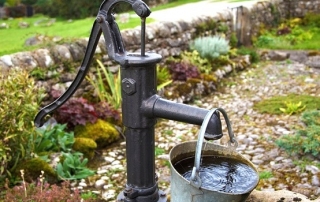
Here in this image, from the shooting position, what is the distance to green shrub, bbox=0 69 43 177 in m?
3.56

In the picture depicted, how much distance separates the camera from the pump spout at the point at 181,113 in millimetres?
1324

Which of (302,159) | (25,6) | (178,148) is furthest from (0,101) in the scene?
(25,6)

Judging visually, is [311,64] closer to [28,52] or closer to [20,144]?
[28,52]

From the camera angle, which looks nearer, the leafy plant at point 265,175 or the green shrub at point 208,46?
the leafy plant at point 265,175

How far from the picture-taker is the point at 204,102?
6453 mm

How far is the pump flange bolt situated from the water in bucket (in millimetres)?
394

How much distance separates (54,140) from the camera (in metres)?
4.33

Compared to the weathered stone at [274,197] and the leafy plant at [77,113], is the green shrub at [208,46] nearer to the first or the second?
the leafy plant at [77,113]

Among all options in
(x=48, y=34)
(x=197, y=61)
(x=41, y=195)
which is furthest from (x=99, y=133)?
(x=48, y=34)

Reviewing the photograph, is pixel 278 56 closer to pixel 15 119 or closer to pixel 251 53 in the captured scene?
pixel 251 53

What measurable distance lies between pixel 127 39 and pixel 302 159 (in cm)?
312

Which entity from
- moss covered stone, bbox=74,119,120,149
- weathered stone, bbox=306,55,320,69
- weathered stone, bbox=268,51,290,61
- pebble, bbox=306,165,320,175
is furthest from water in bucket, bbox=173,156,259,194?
weathered stone, bbox=268,51,290,61

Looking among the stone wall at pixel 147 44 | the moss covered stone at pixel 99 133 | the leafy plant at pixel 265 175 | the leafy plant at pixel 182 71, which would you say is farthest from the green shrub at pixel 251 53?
the leafy plant at pixel 265 175

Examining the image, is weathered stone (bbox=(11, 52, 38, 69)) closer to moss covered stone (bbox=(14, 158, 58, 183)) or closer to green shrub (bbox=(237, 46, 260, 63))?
moss covered stone (bbox=(14, 158, 58, 183))
